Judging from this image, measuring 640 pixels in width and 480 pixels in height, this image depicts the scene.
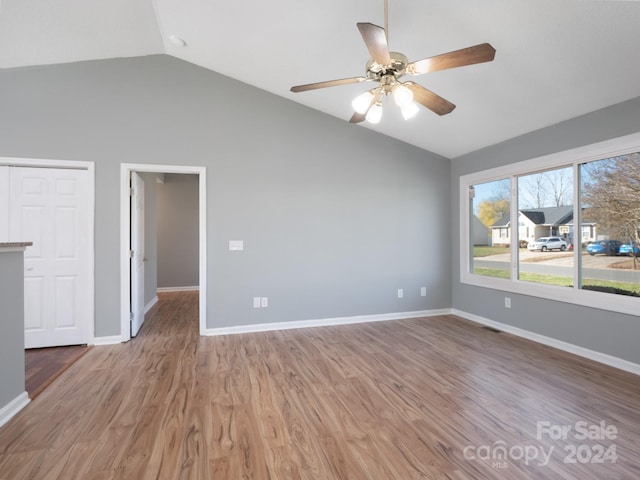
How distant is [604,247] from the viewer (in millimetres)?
2982

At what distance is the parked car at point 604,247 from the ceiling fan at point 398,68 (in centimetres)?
232

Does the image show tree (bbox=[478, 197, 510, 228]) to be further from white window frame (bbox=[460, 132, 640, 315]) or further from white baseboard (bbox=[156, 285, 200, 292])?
white baseboard (bbox=[156, 285, 200, 292])

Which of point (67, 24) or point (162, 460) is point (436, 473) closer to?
point (162, 460)

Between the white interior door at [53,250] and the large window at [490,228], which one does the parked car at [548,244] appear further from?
the white interior door at [53,250]

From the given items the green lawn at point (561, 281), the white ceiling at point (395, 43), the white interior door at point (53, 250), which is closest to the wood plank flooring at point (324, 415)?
the white interior door at point (53, 250)

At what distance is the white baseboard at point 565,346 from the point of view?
8.96ft

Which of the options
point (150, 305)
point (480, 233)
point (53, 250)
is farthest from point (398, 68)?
point (150, 305)

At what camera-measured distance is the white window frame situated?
110 inches

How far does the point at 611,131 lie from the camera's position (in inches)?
111

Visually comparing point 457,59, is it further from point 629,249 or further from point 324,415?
point 629,249

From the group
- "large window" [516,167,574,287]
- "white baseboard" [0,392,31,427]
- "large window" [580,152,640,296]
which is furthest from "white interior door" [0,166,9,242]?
"large window" [580,152,640,296]

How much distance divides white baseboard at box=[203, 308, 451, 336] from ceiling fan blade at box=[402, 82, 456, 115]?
3.02 metres


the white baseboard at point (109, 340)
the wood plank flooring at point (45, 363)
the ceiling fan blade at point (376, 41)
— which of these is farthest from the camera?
the white baseboard at point (109, 340)

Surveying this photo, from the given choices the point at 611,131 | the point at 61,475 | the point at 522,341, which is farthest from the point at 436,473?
the point at 611,131
